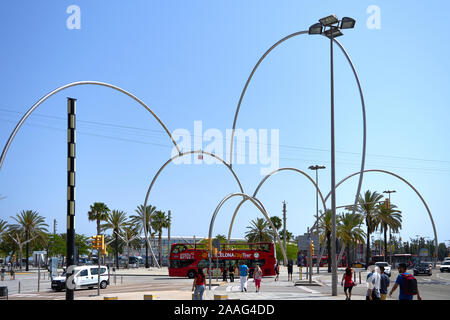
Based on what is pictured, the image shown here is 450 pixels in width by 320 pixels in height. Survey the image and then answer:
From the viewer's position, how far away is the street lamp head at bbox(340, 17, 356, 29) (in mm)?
29172

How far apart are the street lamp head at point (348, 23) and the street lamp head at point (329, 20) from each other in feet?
1.28

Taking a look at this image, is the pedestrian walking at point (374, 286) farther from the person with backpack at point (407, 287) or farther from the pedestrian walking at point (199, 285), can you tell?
the pedestrian walking at point (199, 285)

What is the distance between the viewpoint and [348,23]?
29391 millimetres

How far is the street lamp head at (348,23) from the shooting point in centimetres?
2917

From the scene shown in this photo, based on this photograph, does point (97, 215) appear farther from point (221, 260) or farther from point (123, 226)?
point (221, 260)

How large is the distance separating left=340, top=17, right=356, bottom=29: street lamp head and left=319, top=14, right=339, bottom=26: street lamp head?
39 cm

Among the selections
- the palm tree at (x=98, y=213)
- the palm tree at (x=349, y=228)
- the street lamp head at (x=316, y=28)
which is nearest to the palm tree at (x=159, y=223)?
the palm tree at (x=98, y=213)

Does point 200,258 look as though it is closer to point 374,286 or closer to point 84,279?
point 84,279

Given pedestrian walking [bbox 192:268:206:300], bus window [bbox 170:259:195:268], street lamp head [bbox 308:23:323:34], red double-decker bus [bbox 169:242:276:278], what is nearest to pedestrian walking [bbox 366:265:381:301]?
pedestrian walking [bbox 192:268:206:300]

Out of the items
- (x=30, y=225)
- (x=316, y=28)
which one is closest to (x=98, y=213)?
(x=30, y=225)

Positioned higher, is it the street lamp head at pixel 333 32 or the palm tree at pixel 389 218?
the street lamp head at pixel 333 32

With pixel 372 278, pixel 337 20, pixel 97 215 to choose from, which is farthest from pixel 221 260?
pixel 97 215

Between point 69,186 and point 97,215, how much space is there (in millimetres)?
74487

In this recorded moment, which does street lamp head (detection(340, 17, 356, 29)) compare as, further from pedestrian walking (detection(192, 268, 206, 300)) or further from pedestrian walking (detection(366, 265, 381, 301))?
pedestrian walking (detection(192, 268, 206, 300))
